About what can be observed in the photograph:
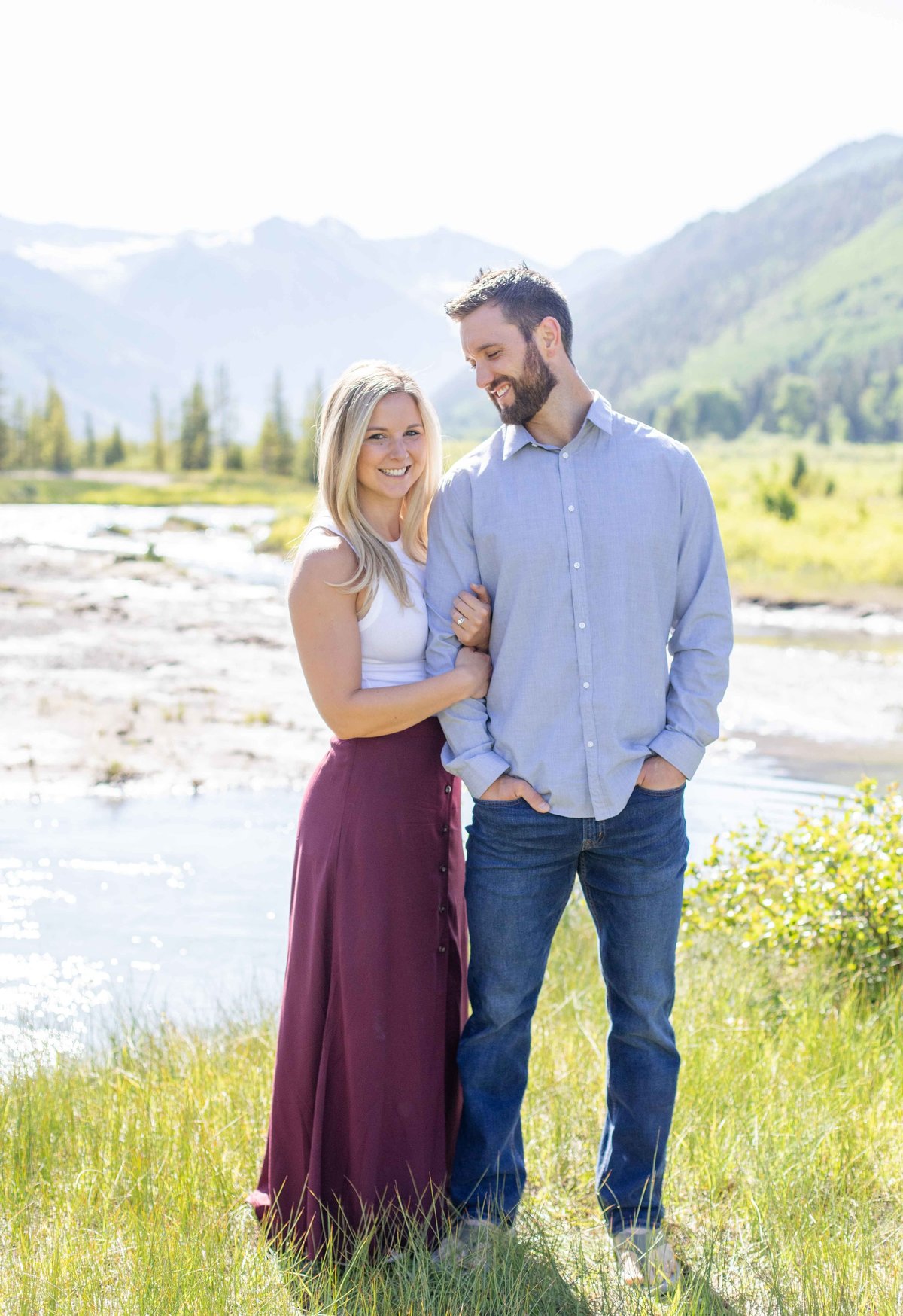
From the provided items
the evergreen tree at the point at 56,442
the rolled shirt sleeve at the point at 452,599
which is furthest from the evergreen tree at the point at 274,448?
the rolled shirt sleeve at the point at 452,599

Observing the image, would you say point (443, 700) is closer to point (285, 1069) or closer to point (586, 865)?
point (586, 865)

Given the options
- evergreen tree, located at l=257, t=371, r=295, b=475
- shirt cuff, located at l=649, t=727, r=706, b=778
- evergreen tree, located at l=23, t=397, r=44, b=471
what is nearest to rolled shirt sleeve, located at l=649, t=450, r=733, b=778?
shirt cuff, located at l=649, t=727, r=706, b=778

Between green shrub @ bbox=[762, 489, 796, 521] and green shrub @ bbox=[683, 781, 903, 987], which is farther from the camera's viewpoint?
green shrub @ bbox=[762, 489, 796, 521]

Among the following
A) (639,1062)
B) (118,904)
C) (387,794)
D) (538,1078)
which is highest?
(387,794)

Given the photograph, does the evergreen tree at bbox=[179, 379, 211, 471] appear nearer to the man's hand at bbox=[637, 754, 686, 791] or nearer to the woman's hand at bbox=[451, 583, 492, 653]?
the woman's hand at bbox=[451, 583, 492, 653]

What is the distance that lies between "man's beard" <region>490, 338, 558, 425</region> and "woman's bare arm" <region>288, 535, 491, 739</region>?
53 centimetres

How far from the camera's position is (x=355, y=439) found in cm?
289

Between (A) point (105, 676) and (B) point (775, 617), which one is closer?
(A) point (105, 676)

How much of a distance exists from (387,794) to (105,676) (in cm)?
1152

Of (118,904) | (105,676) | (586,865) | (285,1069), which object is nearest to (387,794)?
(586,865)

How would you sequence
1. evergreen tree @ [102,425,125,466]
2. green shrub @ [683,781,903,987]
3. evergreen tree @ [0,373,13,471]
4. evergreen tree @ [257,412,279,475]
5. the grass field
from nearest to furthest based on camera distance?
green shrub @ [683,781,903,987]
the grass field
evergreen tree @ [0,373,13,471]
evergreen tree @ [257,412,279,475]
evergreen tree @ [102,425,125,466]

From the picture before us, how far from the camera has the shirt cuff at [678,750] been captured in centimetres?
281

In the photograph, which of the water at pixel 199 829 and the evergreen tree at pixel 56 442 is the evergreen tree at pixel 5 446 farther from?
the water at pixel 199 829

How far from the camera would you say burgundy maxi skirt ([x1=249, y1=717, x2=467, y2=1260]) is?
2855mm
